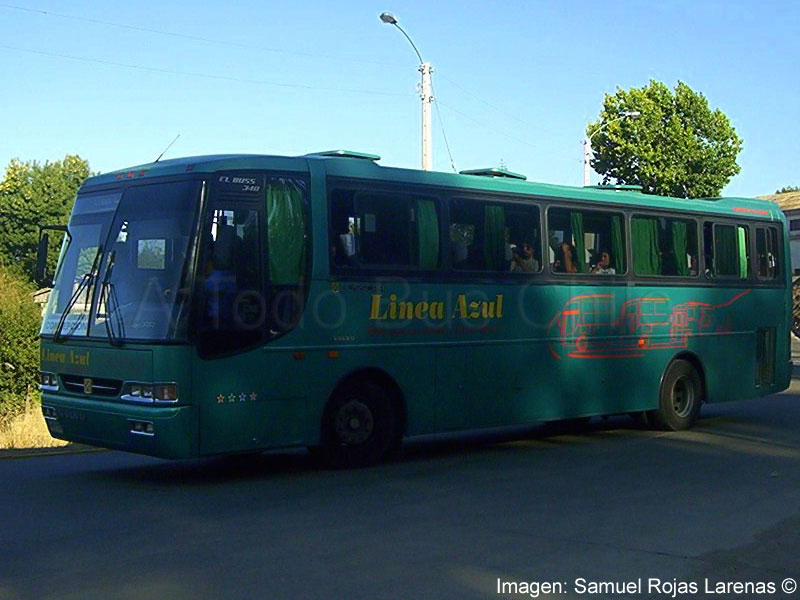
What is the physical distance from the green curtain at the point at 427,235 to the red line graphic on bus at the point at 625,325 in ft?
7.40

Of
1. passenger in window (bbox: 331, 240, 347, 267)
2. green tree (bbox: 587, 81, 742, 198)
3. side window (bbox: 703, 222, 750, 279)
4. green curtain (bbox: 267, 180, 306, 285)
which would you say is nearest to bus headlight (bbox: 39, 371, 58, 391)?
green curtain (bbox: 267, 180, 306, 285)

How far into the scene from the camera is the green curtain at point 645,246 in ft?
51.2

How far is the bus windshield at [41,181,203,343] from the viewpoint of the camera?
10.8 metres

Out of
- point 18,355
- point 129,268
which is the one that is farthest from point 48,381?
point 18,355

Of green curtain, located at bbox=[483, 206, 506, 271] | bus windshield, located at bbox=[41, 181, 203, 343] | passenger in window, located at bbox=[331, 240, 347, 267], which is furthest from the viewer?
green curtain, located at bbox=[483, 206, 506, 271]

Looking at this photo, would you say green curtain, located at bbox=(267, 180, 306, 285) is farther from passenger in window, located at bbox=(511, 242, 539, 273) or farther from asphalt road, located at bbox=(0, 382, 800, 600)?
passenger in window, located at bbox=(511, 242, 539, 273)

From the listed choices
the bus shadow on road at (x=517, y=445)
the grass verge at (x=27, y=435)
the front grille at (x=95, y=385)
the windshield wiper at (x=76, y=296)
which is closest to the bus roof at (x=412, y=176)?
the windshield wiper at (x=76, y=296)

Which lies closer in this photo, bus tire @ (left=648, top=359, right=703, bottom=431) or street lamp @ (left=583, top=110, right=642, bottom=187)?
bus tire @ (left=648, top=359, right=703, bottom=431)

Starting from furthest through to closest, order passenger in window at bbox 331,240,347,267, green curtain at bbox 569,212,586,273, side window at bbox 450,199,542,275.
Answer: green curtain at bbox 569,212,586,273 → side window at bbox 450,199,542,275 → passenger in window at bbox 331,240,347,267

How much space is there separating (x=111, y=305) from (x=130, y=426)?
4.10 ft

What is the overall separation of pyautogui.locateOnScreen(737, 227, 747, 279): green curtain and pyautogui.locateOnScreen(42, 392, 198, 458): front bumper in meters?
9.90

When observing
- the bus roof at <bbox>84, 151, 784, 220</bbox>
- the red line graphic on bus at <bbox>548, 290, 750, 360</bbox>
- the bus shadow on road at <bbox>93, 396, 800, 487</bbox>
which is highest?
the bus roof at <bbox>84, 151, 784, 220</bbox>

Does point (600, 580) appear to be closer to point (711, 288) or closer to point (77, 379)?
point (77, 379)

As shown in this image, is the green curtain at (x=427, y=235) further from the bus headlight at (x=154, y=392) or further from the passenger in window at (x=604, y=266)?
the bus headlight at (x=154, y=392)
